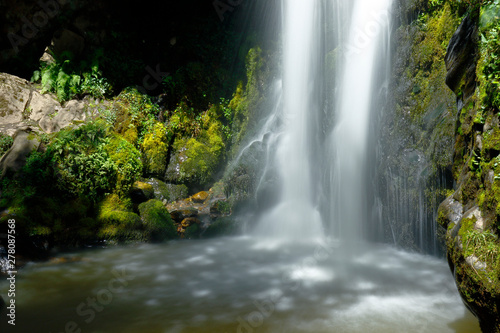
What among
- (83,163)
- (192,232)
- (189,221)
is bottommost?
(192,232)

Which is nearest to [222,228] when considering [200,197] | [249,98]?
[200,197]

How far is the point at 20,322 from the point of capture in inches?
156

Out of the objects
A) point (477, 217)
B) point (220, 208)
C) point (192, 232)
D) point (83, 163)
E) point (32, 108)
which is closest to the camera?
point (477, 217)

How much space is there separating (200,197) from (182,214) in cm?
157

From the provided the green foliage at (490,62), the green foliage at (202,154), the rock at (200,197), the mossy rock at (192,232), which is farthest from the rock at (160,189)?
the green foliage at (490,62)

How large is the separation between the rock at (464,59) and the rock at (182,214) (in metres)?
6.85

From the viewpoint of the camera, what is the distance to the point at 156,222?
26.0 ft

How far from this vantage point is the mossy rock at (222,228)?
26.9ft

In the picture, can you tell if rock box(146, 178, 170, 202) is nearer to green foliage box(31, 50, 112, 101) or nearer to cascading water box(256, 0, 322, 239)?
cascading water box(256, 0, 322, 239)

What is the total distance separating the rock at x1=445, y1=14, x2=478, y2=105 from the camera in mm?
3941

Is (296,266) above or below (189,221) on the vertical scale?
below

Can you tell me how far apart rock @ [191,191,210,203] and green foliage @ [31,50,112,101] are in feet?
16.1

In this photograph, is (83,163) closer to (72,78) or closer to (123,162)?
(123,162)

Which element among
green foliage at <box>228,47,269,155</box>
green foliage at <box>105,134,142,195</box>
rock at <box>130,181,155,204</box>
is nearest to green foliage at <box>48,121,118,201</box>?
green foliage at <box>105,134,142,195</box>
